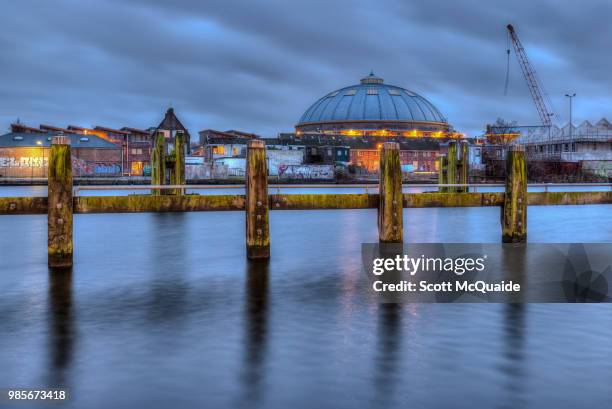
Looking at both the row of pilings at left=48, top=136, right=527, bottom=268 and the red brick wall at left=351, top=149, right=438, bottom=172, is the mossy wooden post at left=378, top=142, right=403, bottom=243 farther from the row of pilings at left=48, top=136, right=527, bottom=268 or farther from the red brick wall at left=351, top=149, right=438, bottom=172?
the red brick wall at left=351, top=149, right=438, bottom=172

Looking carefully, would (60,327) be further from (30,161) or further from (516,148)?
(30,161)

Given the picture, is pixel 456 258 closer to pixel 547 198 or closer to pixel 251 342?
pixel 547 198

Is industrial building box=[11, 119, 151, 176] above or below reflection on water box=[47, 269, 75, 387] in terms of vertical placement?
above

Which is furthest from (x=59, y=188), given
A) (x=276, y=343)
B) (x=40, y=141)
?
(x=40, y=141)

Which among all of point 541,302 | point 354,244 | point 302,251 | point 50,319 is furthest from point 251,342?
point 354,244

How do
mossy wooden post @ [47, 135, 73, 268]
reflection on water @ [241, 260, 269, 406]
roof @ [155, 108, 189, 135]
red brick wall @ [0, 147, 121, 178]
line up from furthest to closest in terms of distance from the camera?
roof @ [155, 108, 189, 135]
red brick wall @ [0, 147, 121, 178]
mossy wooden post @ [47, 135, 73, 268]
reflection on water @ [241, 260, 269, 406]

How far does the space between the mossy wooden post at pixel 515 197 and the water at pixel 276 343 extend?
207 inches

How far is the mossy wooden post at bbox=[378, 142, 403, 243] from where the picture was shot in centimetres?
1955

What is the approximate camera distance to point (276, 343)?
44.9ft

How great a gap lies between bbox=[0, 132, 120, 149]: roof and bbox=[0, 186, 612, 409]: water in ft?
326

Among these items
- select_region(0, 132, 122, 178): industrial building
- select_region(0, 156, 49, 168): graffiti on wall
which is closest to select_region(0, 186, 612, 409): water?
select_region(0, 132, 122, 178): industrial building

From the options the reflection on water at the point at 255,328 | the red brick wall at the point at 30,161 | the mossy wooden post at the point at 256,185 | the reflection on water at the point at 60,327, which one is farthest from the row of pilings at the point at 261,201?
the red brick wall at the point at 30,161

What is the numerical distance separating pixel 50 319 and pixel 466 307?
10.1 meters

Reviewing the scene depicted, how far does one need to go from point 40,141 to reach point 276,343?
377 ft
